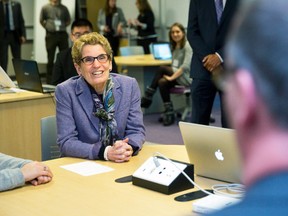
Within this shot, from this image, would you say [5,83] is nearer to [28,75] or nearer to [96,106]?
[28,75]

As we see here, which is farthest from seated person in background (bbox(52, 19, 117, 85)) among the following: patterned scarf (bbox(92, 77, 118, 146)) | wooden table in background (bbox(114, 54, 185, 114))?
wooden table in background (bbox(114, 54, 185, 114))

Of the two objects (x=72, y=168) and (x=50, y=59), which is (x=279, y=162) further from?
(x=50, y=59)

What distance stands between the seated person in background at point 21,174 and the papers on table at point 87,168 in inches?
6.6

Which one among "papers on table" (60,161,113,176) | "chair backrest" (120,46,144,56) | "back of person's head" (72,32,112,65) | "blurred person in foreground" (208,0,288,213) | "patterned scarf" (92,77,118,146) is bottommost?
"chair backrest" (120,46,144,56)

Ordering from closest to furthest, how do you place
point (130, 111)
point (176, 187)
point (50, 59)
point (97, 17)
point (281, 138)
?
point (281, 138) < point (176, 187) < point (130, 111) < point (50, 59) < point (97, 17)

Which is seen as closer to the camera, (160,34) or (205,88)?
(205,88)

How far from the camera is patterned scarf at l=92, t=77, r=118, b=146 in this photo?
8.92ft

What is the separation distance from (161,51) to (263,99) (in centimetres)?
677

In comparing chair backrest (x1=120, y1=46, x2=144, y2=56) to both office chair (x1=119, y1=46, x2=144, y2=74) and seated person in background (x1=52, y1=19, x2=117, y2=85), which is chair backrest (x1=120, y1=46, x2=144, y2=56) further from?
seated person in background (x1=52, y1=19, x2=117, y2=85)

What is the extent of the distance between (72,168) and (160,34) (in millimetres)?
7688

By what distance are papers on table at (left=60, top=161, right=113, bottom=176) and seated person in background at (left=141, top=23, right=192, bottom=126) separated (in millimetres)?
4071

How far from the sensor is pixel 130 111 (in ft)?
9.31

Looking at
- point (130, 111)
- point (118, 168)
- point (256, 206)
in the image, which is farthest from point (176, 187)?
point (256, 206)

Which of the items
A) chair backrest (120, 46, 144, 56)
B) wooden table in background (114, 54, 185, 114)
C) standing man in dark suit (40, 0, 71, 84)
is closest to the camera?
wooden table in background (114, 54, 185, 114)
